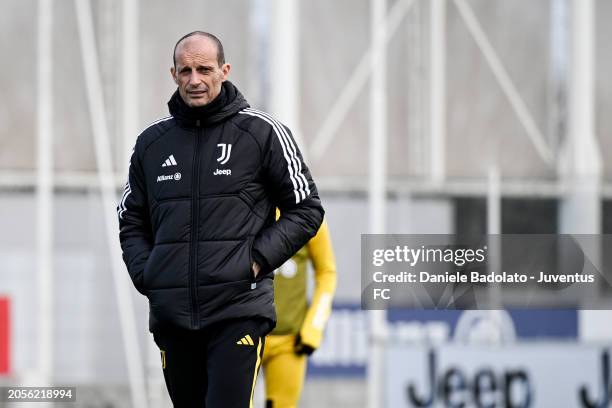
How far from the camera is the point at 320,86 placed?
1152 cm

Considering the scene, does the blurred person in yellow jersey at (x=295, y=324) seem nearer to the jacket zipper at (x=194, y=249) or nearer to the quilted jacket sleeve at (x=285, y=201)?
the quilted jacket sleeve at (x=285, y=201)

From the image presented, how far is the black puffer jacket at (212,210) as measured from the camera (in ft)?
11.9

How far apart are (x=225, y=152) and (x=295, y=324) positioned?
221cm

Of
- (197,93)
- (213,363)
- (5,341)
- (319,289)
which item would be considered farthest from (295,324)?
(5,341)

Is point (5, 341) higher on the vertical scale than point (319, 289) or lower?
lower

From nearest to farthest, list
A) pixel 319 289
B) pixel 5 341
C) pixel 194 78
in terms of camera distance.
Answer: pixel 194 78, pixel 319 289, pixel 5 341

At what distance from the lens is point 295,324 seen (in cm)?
580

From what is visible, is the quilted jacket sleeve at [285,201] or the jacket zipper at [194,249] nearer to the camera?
the jacket zipper at [194,249]

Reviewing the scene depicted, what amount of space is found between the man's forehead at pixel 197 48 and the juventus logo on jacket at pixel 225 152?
0.25 metres

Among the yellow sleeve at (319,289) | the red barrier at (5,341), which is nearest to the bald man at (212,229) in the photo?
the yellow sleeve at (319,289)

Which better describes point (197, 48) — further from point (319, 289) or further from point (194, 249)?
point (319, 289)

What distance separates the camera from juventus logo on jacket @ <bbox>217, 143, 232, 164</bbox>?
3689mm

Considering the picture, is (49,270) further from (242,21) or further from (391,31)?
(391,31)

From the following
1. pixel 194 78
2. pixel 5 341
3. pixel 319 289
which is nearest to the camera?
pixel 194 78
